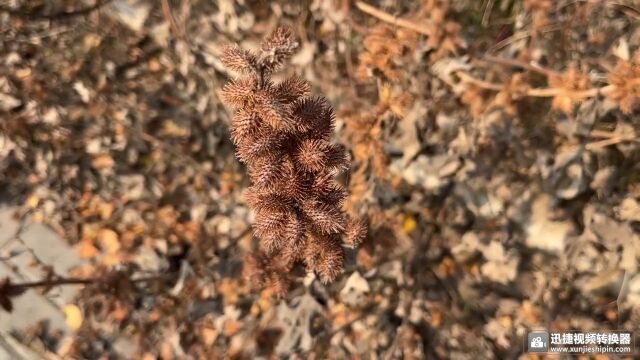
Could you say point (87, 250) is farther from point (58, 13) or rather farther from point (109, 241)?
point (58, 13)

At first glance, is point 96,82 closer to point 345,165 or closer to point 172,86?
point 172,86

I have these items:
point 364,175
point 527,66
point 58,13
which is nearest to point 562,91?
point 527,66

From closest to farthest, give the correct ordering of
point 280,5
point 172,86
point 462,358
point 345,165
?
1. point 345,165
2. point 462,358
3. point 280,5
4. point 172,86

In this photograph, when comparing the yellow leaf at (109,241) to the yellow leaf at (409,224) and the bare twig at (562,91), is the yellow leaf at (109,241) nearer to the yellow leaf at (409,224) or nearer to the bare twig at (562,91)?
the yellow leaf at (409,224)

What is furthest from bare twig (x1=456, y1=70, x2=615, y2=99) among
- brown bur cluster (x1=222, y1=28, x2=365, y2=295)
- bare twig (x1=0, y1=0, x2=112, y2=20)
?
bare twig (x1=0, y1=0, x2=112, y2=20)

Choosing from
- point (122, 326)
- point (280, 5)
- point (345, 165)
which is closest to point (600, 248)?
point (345, 165)

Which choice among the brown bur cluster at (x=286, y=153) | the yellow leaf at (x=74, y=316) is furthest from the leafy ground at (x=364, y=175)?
the brown bur cluster at (x=286, y=153)
